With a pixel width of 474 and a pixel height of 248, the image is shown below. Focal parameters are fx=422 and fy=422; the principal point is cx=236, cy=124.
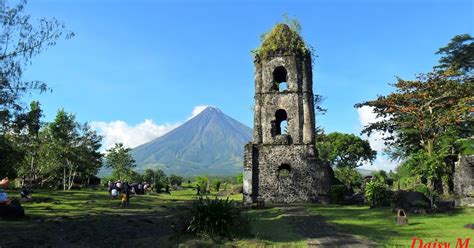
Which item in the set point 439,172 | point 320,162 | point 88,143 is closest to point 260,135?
point 320,162

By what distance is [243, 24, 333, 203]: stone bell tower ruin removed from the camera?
77.4ft

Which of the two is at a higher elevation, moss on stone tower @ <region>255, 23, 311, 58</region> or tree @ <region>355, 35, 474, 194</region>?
moss on stone tower @ <region>255, 23, 311, 58</region>

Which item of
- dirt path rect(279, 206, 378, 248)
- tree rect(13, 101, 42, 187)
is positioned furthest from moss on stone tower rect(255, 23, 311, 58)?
tree rect(13, 101, 42, 187)

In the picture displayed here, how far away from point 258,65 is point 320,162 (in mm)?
7034

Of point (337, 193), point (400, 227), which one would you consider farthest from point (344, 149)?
point (400, 227)

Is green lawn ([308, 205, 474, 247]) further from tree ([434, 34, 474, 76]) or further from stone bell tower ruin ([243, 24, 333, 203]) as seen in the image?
tree ([434, 34, 474, 76])

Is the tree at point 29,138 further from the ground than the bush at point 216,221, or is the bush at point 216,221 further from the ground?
the tree at point 29,138

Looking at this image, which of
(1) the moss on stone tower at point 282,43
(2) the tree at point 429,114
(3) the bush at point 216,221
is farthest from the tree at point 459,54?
(3) the bush at point 216,221

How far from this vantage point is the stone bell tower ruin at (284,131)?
928 inches

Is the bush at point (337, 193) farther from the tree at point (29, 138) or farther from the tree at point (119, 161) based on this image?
the tree at point (119, 161)

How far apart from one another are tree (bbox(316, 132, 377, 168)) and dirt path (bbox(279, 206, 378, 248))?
43.4 metres

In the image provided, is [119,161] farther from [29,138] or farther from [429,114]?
[429,114]

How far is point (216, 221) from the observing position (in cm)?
1013

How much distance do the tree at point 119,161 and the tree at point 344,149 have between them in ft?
94.2
